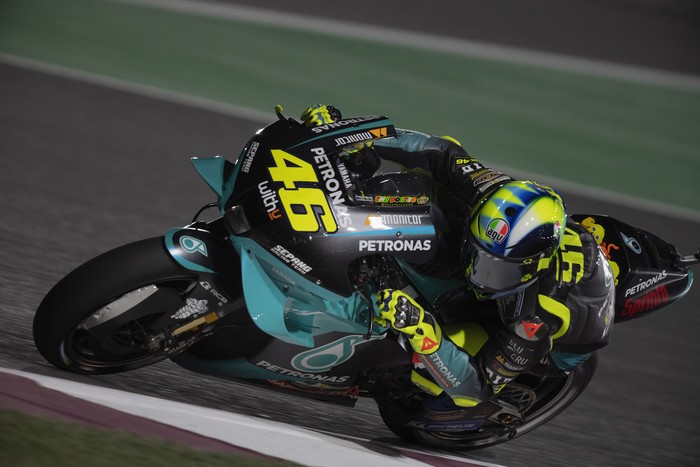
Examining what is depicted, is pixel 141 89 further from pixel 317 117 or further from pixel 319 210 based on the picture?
pixel 319 210

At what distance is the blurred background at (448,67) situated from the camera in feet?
31.2

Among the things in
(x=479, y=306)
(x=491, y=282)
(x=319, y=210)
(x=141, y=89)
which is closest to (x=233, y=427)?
(x=319, y=210)

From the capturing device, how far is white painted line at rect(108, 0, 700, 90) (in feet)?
37.7

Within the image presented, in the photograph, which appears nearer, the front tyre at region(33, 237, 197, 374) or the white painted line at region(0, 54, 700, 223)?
the front tyre at region(33, 237, 197, 374)

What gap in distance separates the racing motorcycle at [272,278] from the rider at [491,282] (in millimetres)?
Result: 117

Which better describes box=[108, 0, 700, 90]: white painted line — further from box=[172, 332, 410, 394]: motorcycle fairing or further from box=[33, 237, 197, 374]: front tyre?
box=[33, 237, 197, 374]: front tyre

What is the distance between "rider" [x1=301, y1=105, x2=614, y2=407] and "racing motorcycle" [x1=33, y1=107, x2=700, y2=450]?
0.12 metres

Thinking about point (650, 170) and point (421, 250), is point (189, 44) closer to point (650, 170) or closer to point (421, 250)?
point (650, 170)

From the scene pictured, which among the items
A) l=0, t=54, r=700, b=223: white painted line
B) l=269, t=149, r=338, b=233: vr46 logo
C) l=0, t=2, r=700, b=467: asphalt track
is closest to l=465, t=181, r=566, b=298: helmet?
l=269, t=149, r=338, b=233: vr46 logo

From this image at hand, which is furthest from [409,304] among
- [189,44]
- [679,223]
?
[189,44]

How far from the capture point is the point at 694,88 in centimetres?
1212

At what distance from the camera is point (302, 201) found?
144 inches

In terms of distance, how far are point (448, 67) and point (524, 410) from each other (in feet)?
22.9

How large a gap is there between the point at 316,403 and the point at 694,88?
29.3 feet
